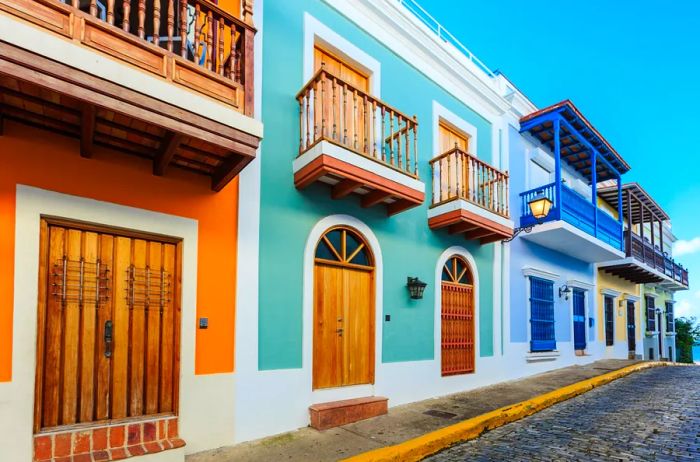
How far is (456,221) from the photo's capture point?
7867 millimetres

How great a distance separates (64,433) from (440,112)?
784 cm

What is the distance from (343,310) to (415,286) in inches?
60.5

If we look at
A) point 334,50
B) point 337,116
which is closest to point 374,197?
point 337,116

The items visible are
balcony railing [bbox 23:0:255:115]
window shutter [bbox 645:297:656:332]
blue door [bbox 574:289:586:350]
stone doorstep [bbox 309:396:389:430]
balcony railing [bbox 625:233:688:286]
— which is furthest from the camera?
window shutter [bbox 645:297:656:332]

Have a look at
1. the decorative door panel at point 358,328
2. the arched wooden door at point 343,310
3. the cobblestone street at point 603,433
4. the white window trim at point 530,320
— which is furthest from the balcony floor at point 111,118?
the white window trim at point 530,320

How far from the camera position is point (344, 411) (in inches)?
233

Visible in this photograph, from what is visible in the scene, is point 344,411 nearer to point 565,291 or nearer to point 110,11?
point 110,11

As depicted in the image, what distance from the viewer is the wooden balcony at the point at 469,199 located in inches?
312

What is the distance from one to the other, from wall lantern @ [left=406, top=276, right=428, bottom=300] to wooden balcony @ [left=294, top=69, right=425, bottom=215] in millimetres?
1251

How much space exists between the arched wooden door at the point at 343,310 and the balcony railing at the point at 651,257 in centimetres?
1161

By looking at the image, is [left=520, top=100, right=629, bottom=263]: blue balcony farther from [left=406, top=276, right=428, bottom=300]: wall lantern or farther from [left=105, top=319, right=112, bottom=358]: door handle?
[left=105, top=319, right=112, bottom=358]: door handle

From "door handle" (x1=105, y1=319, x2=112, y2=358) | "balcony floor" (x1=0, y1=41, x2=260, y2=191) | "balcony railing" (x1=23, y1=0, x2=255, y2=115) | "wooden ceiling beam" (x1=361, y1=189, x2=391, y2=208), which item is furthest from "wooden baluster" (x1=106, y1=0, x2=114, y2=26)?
"wooden ceiling beam" (x1=361, y1=189, x2=391, y2=208)

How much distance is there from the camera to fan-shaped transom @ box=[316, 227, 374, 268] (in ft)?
21.4

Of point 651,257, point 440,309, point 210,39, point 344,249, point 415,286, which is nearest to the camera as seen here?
point 210,39
